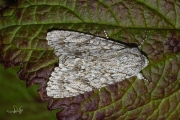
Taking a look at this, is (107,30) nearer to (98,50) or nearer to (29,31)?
(98,50)

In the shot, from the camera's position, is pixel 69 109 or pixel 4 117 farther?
pixel 4 117

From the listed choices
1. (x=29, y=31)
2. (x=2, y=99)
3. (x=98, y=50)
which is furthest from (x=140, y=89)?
(x=2, y=99)

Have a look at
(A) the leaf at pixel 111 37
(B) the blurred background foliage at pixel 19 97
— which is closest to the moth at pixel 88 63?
(A) the leaf at pixel 111 37

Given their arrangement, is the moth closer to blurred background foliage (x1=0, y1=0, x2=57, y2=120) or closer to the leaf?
the leaf

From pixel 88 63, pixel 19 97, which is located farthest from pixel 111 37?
pixel 19 97

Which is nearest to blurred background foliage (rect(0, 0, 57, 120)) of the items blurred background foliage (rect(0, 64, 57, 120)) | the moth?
blurred background foliage (rect(0, 64, 57, 120))

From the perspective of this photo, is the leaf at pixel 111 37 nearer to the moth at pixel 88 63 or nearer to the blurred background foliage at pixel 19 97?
the moth at pixel 88 63

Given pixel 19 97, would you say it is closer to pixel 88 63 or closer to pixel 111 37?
pixel 88 63
